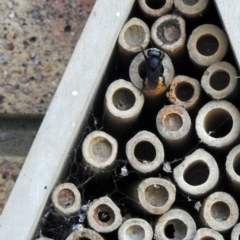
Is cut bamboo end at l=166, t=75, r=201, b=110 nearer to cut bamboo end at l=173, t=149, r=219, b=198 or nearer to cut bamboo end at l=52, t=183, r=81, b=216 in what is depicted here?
cut bamboo end at l=173, t=149, r=219, b=198

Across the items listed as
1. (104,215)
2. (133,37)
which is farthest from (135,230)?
(133,37)

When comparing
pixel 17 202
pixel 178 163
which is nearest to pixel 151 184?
pixel 178 163

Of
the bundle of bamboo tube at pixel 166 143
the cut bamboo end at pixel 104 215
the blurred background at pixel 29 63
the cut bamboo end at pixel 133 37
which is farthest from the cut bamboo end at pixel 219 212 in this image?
the blurred background at pixel 29 63

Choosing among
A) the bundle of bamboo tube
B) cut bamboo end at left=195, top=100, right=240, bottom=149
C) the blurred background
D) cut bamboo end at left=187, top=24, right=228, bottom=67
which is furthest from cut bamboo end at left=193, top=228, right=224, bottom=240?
the blurred background

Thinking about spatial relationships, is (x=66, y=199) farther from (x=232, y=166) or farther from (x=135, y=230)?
(x=232, y=166)

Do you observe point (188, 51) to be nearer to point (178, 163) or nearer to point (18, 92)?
point (178, 163)
